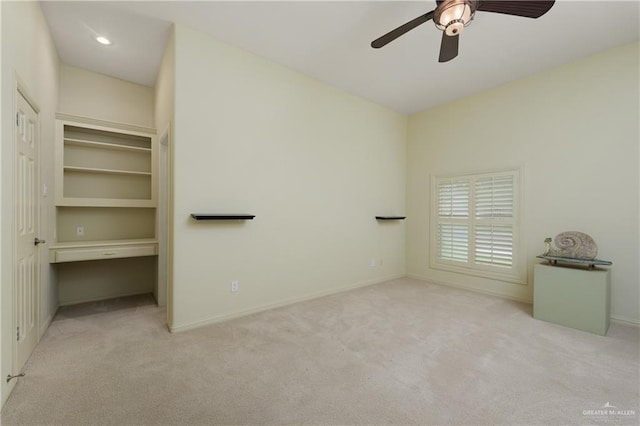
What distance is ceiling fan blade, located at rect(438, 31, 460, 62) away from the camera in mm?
2071

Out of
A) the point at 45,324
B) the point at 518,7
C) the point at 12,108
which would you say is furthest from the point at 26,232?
the point at 518,7

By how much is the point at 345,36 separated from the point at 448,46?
1.08m

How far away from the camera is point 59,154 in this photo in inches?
120

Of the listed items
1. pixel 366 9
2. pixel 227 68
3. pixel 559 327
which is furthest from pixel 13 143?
pixel 559 327

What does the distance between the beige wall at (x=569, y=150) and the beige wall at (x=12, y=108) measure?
4891mm

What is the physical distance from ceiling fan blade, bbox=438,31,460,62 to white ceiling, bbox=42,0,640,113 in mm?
452

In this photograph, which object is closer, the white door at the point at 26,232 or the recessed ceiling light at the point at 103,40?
the white door at the point at 26,232

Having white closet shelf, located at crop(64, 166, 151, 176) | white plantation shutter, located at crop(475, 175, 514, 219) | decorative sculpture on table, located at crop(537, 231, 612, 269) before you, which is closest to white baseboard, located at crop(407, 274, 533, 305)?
decorative sculpture on table, located at crop(537, 231, 612, 269)

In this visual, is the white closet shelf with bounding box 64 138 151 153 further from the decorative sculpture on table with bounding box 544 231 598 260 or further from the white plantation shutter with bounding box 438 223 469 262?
the decorative sculpture on table with bounding box 544 231 598 260

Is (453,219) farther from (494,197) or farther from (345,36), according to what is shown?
(345,36)

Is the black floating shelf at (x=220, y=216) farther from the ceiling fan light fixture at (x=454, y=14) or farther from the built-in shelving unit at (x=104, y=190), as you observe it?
the ceiling fan light fixture at (x=454, y=14)

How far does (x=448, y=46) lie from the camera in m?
2.17

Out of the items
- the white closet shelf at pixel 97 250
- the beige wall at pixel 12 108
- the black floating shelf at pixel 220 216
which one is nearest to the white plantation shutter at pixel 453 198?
the black floating shelf at pixel 220 216

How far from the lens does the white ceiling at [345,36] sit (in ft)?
7.81
